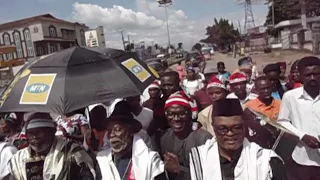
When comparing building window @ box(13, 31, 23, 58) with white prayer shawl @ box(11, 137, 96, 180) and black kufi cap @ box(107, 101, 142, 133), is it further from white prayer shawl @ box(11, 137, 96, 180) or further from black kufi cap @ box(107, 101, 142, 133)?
black kufi cap @ box(107, 101, 142, 133)

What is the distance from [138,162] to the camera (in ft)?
8.32

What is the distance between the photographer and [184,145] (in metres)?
2.98

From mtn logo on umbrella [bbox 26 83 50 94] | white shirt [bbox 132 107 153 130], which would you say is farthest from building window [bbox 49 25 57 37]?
mtn logo on umbrella [bbox 26 83 50 94]

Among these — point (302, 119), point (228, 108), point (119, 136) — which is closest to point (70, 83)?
point (119, 136)

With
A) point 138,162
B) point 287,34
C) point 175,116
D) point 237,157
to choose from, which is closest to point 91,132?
point 175,116

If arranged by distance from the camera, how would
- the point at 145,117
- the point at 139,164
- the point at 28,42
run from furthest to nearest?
1. the point at 28,42
2. the point at 145,117
3. the point at 139,164

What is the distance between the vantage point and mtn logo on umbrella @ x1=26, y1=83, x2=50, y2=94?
2691 mm

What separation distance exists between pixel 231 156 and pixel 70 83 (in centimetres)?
129

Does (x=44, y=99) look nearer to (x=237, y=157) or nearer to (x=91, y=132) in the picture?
(x=91, y=132)

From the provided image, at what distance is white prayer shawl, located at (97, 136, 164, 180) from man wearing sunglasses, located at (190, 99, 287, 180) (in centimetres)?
31

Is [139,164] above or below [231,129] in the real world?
below

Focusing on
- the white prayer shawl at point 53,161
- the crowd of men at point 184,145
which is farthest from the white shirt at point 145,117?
the white prayer shawl at point 53,161

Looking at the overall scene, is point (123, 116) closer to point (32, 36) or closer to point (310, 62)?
point (310, 62)

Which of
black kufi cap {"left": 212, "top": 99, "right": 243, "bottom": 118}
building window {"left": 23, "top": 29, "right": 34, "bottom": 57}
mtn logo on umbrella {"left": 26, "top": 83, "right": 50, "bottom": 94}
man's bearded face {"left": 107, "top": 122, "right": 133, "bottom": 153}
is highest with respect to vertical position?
building window {"left": 23, "top": 29, "right": 34, "bottom": 57}
